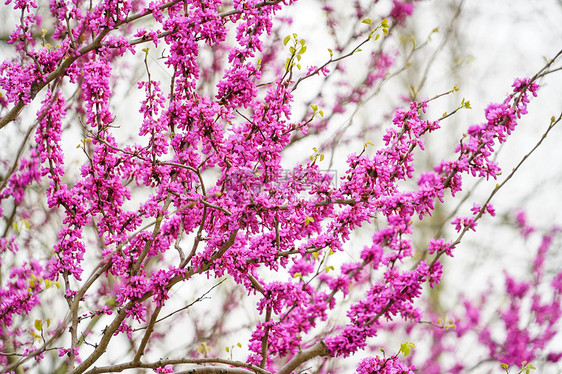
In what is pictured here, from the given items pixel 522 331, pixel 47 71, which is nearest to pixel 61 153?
pixel 47 71

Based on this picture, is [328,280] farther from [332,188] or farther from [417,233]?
[417,233]

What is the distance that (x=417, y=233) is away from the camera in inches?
475

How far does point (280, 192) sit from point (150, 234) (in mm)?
824

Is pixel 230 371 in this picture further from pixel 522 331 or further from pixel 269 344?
pixel 522 331

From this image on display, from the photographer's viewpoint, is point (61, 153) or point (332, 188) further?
point (61, 153)

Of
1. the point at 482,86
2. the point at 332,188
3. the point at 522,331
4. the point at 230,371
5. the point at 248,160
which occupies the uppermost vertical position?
the point at 482,86

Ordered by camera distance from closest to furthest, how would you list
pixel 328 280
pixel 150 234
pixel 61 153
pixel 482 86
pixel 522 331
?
Answer: pixel 150 234 < pixel 61 153 < pixel 328 280 < pixel 522 331 < pixel 482 86

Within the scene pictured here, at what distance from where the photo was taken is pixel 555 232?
8461 mm

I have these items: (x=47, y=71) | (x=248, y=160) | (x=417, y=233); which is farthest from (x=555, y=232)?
(x=47, y=71)

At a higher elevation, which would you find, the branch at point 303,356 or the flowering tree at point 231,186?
the flowering tree at point 231,186

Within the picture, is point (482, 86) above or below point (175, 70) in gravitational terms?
above

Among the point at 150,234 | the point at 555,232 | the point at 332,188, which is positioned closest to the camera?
the point at 332,188

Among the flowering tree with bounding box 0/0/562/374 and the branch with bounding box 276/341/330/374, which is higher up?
the flowering tree with bounding box 0/0/562/374

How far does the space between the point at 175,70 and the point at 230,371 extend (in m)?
1.70
